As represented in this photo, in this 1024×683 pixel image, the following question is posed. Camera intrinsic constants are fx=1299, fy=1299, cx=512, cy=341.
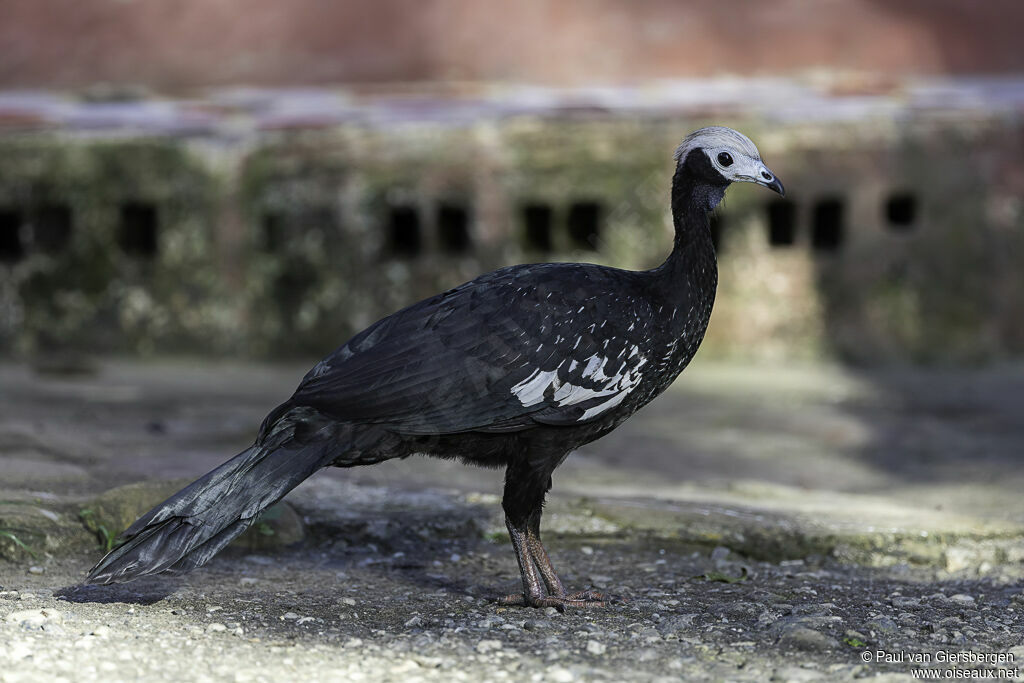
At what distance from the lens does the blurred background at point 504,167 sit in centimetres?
812

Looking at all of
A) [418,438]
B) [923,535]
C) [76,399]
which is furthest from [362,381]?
[76,399]

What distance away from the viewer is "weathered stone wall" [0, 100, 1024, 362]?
8109 mm

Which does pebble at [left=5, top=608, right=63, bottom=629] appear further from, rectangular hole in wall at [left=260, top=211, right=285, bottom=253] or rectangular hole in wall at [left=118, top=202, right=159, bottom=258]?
rectangular hole in wall at [left=118, top=202, right=159, bottom=258]

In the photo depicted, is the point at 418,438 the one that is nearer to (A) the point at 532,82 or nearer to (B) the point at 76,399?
(B) the point at 76,399

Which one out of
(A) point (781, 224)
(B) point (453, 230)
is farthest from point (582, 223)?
(A) point (781, 224)

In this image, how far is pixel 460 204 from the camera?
818 cm

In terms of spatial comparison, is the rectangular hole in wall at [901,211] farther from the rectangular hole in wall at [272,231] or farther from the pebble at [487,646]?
the pebble at [487,646]

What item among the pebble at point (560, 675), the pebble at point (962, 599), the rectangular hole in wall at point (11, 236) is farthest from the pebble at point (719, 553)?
the rectangular hole in wall at point (11, 236)

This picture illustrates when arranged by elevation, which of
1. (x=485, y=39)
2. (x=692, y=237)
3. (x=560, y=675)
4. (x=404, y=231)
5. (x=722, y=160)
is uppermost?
(x=485, y=39)

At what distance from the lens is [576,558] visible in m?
4.42

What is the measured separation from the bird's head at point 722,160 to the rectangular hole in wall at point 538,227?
426 cm

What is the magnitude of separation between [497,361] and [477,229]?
455cm

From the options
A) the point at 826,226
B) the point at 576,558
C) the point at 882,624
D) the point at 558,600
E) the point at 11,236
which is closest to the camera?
the point at 882,624

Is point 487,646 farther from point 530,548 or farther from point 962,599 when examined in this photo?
point 962,599
